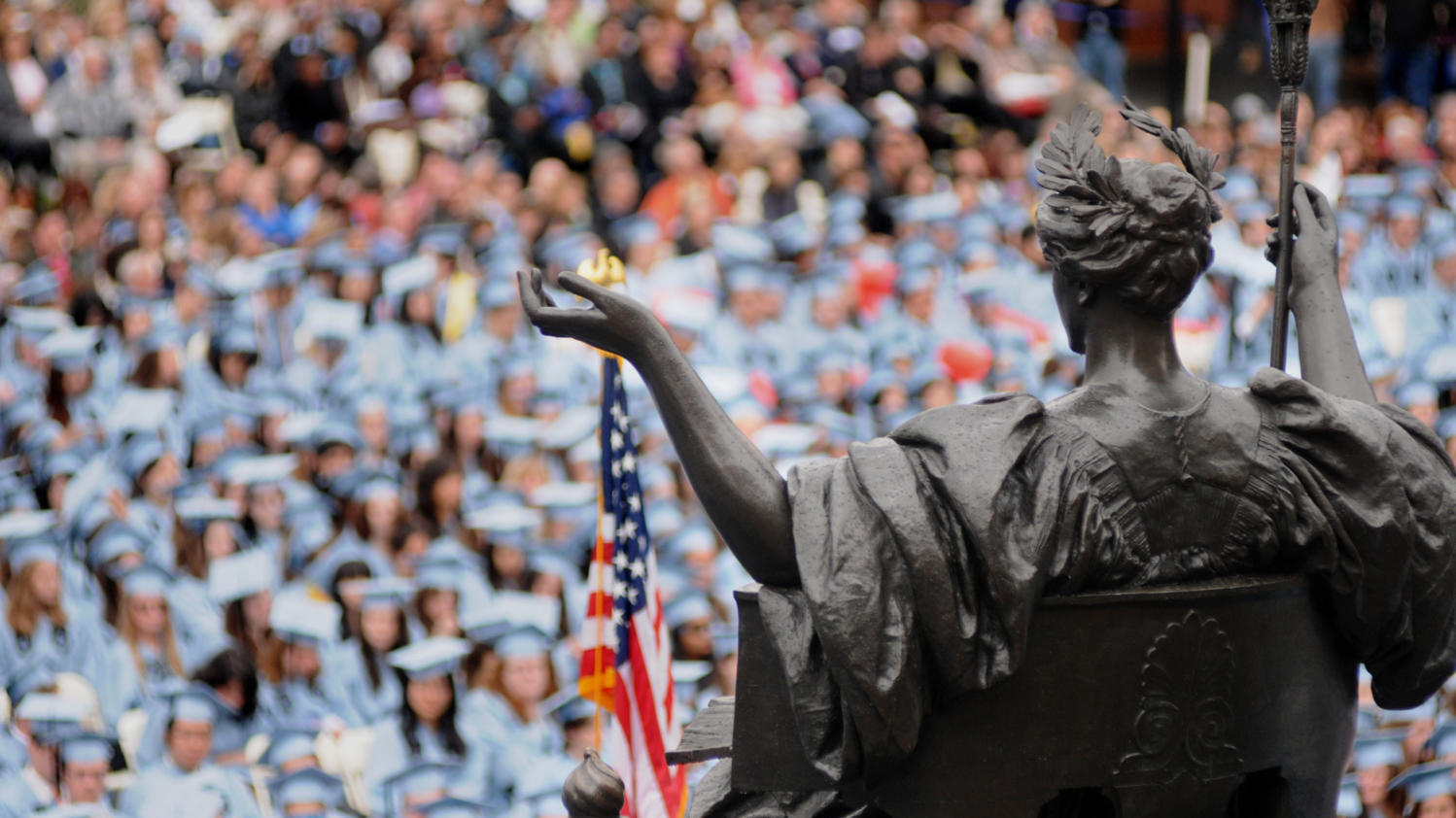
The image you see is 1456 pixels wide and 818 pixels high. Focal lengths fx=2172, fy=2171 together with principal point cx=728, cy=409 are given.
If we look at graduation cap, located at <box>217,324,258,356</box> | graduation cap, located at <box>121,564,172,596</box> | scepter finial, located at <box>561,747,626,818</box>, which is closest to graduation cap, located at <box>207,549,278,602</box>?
graduation cap, located at <box>121,564,172,596</box>

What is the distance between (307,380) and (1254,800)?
34.6 ft

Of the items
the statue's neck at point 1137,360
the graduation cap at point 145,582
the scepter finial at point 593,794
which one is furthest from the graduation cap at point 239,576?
the statue's neck at point 1137,360

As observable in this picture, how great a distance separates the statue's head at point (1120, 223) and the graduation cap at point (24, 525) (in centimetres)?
833

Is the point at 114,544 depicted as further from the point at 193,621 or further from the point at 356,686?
the point at 356,686

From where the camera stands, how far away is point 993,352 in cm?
1402

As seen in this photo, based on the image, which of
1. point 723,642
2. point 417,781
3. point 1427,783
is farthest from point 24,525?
point 1427,783

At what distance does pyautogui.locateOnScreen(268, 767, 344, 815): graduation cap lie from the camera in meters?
8.68

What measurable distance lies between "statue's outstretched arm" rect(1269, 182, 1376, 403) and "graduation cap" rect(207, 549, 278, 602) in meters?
7.25

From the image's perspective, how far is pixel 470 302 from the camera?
14469mm

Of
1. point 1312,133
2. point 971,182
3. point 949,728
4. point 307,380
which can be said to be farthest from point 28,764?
point 1312,133

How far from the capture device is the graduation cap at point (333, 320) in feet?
45.9

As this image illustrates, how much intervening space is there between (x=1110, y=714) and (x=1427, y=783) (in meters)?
5.29

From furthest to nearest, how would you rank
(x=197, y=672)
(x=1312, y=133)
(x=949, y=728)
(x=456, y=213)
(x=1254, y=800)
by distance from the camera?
(x=1312, y=133)
(x=456, y=213)
(x=197, y=672)
(x=1254, y=800)
(x=949, y=728)

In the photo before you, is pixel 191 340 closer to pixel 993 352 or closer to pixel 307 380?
pixel 307 380
